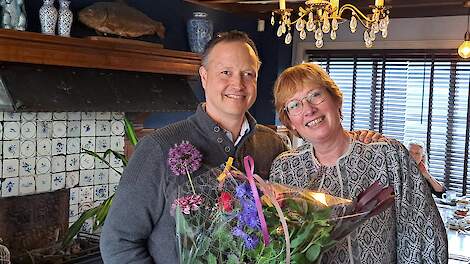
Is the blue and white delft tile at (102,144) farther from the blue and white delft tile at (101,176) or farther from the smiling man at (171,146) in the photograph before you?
the smiling man at (171,146)

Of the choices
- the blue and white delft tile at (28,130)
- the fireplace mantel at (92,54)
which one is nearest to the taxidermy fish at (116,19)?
the fireplace mantel at (92,54)

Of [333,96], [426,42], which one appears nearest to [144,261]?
[333,96]

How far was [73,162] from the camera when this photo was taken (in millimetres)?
3793

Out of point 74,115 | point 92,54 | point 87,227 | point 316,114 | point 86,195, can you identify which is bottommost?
point 87,227

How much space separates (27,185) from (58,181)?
0.22 m

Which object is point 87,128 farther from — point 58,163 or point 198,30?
point 198,30

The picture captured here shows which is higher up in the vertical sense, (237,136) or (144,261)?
(237,136)

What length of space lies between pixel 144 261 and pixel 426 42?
15.2ft

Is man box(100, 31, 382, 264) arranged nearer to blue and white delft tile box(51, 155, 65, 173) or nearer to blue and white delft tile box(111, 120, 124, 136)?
blue and white delft tile box(51, 155, 65, 173)

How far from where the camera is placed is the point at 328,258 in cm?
125

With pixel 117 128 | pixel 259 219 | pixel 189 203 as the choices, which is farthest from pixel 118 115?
pixel 259 219

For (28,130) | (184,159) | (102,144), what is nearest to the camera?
(184,159)

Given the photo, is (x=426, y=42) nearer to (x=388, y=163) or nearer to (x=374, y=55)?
(x=374, y=55)

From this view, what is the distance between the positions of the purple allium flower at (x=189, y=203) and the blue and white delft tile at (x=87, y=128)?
2732mm
